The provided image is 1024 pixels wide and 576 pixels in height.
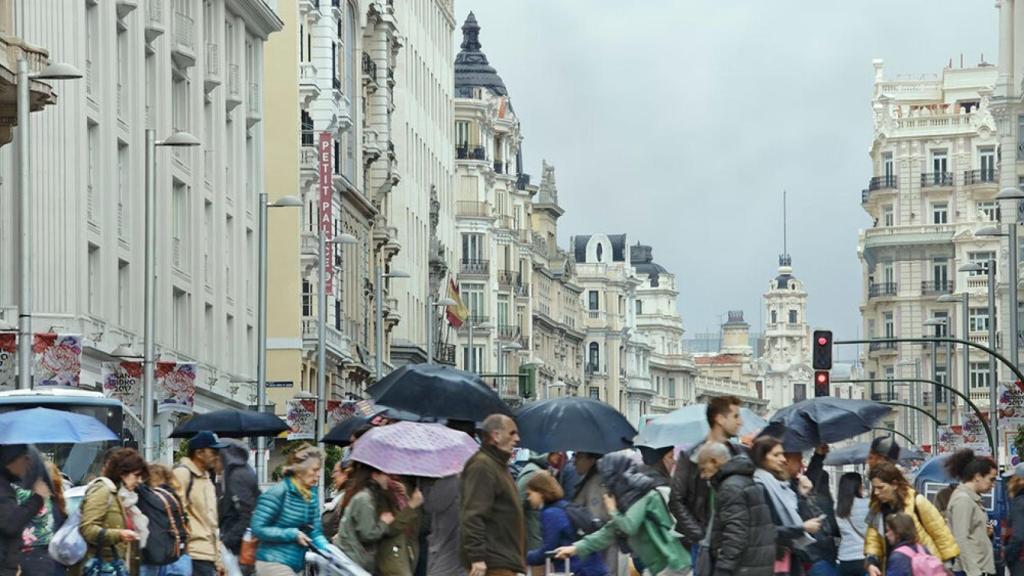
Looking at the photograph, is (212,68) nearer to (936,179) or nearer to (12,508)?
(12,508)

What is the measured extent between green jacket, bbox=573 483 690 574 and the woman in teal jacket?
209 centimetres

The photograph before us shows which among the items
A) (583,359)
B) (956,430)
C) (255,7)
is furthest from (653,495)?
(583,359)

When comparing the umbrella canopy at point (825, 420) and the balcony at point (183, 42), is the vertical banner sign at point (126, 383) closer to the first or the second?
the umbrella canopy at point (825, 420)

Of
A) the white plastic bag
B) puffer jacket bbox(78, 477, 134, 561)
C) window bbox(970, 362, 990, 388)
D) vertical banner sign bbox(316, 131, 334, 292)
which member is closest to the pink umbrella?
puffer jacket bbox(78, 477, 134, 561)

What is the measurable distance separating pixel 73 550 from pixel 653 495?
403 centimetres

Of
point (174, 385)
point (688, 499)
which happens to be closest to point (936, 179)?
point (174, 385)

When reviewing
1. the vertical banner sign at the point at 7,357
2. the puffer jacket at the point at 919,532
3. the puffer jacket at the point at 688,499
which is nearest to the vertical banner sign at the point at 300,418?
the vertical banner sign at the point at 7,357

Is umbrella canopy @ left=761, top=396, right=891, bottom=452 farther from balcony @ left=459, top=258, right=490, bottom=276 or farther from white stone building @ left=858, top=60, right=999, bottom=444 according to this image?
balcony @ left=459, top=258, right=490, bottom=276

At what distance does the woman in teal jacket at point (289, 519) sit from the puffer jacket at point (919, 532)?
3.97 m

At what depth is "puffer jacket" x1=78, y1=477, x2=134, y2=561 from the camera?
62.0 feet

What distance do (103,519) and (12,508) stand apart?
6.67 ft

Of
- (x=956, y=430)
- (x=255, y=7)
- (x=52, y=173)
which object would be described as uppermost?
(x=255, y=7)

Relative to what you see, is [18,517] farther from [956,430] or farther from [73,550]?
[956,430]

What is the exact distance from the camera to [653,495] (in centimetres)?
1867
